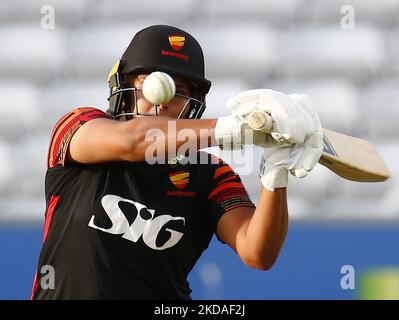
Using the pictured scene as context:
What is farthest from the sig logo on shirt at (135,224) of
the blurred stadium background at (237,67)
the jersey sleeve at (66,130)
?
the blurred stadium background at (237,67)

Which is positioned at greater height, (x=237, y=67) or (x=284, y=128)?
(x=237, y=67)

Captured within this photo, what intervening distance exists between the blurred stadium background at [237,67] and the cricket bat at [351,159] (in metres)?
1.18

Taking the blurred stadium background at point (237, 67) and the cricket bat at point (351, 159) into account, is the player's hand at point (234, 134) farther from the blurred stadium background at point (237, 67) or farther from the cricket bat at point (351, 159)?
the blurred stadium background at point (237, 67)

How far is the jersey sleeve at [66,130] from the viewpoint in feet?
5.78

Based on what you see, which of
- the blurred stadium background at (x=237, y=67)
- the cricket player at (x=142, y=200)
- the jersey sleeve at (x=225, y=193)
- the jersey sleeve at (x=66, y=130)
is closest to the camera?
the cricket player at (x=142, y=200)

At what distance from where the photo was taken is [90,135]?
170cm

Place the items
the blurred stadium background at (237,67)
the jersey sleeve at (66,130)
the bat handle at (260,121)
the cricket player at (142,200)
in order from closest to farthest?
the bat handle at (260,121) → the cricket player at (142,200) → the jersey sleeve at (66,130) → the blurred stadium background at (237,67)

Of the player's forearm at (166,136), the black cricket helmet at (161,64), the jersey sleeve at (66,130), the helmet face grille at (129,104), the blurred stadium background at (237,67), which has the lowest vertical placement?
the player's forearm at (166,136)

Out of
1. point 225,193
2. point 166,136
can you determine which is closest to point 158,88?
point 166,136

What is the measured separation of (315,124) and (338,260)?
4.30ft

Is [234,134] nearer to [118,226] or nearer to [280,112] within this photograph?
[280,112]

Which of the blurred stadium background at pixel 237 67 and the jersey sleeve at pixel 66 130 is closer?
the jersey sleeve at pixel 66 130

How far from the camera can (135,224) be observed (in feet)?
5.80

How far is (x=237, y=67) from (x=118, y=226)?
5.85 ft
